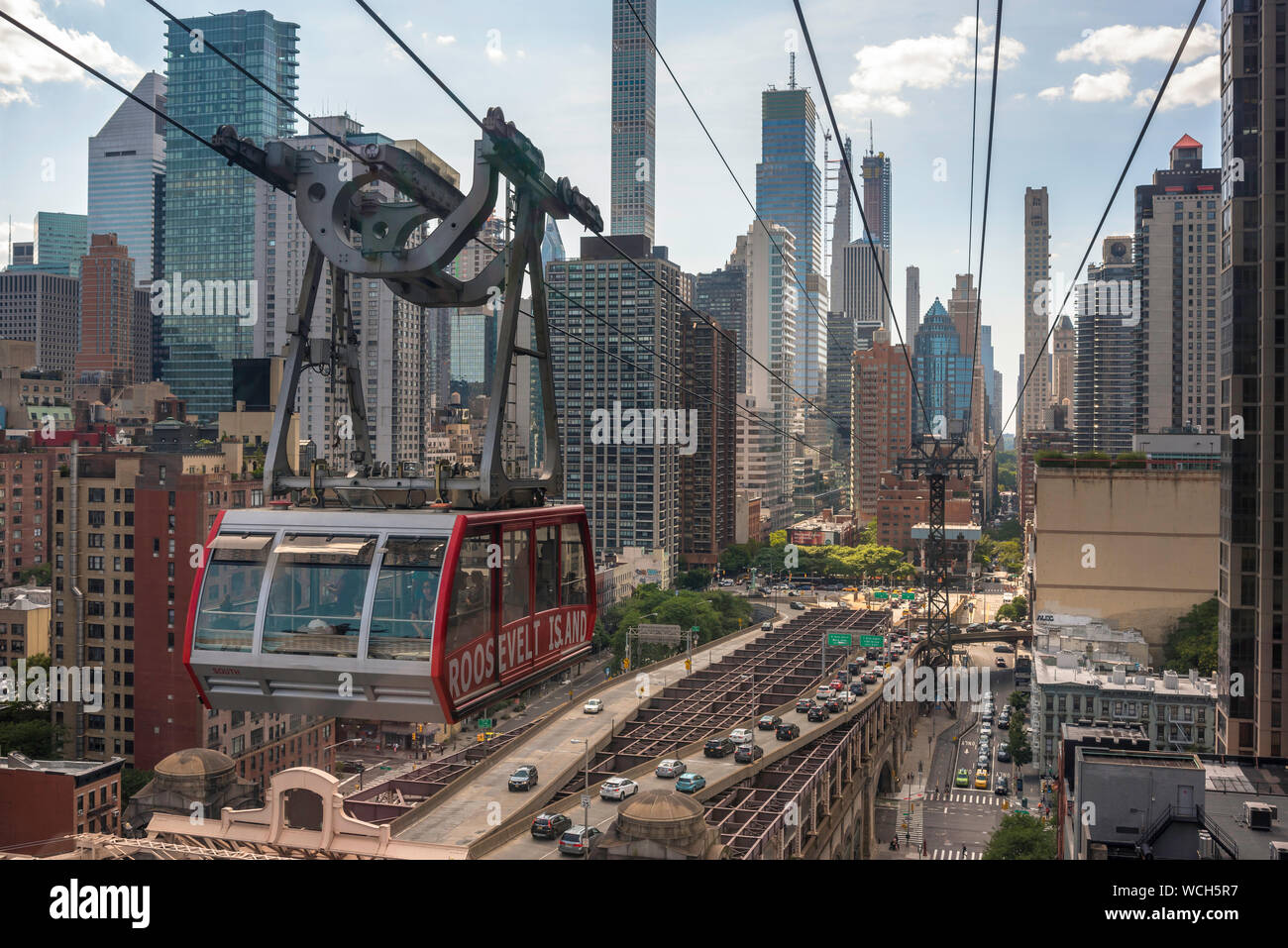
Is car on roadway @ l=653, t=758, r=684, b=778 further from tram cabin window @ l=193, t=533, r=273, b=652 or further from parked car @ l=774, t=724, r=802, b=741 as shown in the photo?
tram cabin window @ l=193, t=533, r=273, b=652

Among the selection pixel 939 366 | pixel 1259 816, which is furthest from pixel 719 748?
pixel 939 366

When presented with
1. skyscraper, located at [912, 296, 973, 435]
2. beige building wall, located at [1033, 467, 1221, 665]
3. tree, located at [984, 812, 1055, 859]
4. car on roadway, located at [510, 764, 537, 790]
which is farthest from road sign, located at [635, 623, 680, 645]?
skyscraper, located at [912, 296, 973, 435]

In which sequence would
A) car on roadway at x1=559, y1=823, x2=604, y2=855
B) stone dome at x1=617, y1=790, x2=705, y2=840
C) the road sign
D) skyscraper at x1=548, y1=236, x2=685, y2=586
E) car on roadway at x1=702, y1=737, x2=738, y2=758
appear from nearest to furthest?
stone dome at x1=617, y1=790, x2=705, y2=840 → car on roadway at x1=559, y1=823, x2=604, y2=855 → car on roadway at x1=702, y1=737, x2=738, y2=758 → the road sign → skyscraper at x1=548, y1=236, x2=685, y2=586

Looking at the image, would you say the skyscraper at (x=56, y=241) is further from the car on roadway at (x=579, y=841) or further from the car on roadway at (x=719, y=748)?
the car on roadway at (x=579, y=841)

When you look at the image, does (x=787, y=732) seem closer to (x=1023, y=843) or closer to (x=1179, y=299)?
(x=1023, y=843)

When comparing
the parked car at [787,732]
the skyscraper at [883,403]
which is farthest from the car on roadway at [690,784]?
the skyscraper at [883,403]

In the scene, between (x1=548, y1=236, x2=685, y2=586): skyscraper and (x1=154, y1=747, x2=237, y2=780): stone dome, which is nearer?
(x1=154, y1=747, x2=237, y2=780): stone dome
